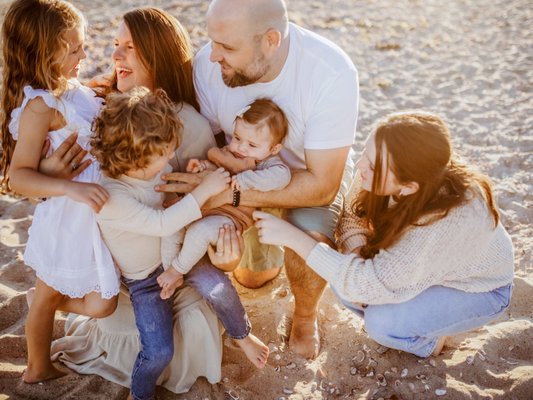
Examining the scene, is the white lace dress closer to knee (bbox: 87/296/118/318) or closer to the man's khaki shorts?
knee (bbox: 87/296/118/318)

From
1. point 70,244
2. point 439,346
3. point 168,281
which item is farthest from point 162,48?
point 439,346

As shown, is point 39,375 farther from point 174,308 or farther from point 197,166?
point 197,166

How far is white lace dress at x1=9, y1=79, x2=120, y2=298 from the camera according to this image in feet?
8.68

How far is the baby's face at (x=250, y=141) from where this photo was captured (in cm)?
294

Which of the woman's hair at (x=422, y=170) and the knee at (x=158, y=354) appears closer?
the woman's hair at (x=422, y=170)

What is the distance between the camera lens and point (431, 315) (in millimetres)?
2793

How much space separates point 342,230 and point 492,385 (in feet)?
3.87

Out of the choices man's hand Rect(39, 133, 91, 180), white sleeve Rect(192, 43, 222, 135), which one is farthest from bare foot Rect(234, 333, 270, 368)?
white sleeve Rect(192, 43, 222, 135)

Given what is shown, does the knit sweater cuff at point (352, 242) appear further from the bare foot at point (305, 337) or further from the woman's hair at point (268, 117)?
the woman's hair at point (268, 117)

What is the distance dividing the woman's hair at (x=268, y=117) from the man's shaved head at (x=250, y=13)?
423 mm

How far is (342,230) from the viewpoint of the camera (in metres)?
3.21

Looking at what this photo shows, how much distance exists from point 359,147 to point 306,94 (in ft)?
6.55

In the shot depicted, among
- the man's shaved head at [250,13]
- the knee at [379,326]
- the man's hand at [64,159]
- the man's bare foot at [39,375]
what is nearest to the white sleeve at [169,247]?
the man's hand at [64,159]

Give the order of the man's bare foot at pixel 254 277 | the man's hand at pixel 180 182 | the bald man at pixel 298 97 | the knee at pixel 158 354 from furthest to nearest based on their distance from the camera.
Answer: the man's bare foot at pixel 254 277 → the bald man at pixel 298 97 → the man's hand at pixel 180 182 → the knee at pixel 158 354
